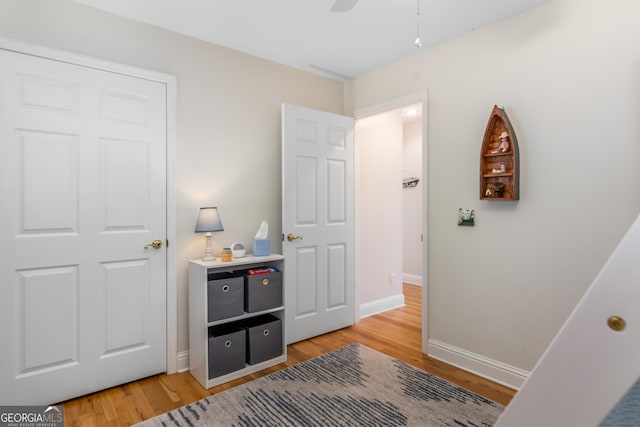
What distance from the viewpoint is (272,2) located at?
2.27m

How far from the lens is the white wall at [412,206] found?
5.52 meters

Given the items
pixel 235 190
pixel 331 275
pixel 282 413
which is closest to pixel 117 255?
pixel 235 190

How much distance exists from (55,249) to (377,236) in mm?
3015

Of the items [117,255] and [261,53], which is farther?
[261,53]

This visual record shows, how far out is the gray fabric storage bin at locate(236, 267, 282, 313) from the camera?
2.64m

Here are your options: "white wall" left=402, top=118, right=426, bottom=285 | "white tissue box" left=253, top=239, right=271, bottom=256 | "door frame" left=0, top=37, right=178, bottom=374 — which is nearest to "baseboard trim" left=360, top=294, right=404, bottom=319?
"white wall" left=402, top=118, right=426, bottom=285

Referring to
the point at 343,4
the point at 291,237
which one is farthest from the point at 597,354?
the point at 291,237

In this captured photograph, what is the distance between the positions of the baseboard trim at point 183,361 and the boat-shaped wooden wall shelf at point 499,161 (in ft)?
8.18

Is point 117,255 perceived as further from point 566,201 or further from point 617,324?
point 566,201

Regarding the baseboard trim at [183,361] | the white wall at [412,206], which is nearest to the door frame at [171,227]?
the baseboard trim at [183,361]

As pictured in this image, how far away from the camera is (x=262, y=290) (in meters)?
2.70

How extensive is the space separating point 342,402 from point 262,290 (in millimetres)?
968

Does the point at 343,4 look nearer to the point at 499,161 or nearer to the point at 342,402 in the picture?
the point at 499,161

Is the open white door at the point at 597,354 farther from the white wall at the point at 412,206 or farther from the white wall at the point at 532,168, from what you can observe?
the white wall at the point at 412,206
